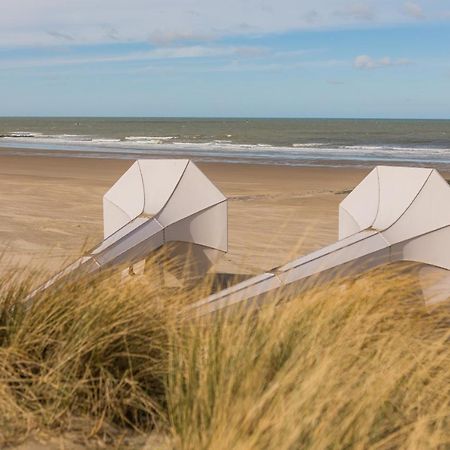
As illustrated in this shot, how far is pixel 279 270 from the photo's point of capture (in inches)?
171

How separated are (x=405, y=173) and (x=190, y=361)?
10.7ft

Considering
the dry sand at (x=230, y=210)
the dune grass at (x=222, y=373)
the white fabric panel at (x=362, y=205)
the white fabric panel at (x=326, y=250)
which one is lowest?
the dry sand at (x=230, y=210)

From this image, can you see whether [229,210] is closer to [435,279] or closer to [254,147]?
[435,279]

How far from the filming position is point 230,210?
39.6 feet

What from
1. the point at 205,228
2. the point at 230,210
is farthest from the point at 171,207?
the point at 230,210

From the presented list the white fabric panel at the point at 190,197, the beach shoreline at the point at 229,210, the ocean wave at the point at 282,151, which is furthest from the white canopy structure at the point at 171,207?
the ocean wave at the point at 282,151

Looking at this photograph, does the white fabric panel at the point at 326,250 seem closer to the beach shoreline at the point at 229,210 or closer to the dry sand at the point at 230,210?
the dry sand at the point at 230,210

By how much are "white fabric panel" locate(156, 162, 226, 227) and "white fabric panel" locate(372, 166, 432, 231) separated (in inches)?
52.8

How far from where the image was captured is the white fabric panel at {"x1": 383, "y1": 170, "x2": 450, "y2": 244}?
5.18 metres

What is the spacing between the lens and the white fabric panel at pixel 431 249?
5.17m

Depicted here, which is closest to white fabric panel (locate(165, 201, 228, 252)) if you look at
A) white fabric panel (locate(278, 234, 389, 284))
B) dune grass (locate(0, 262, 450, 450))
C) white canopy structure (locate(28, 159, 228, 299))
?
white canopy structure (locate(28, 159, 228, 299))

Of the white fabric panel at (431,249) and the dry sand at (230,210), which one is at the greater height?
the white fabric panel at (431,249)

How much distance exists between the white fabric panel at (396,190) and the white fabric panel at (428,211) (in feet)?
0.14

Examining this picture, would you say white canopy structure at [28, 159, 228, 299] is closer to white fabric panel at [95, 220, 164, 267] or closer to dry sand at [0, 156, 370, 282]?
white fabric panel at [95, 220, 164, 267]
